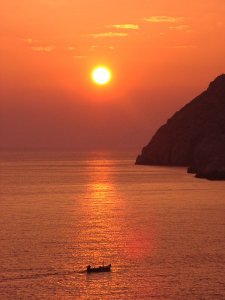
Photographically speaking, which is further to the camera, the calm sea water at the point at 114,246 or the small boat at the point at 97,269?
the small boat at the point at 97,269

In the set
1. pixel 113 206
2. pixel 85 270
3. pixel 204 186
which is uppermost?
pixel 204 186

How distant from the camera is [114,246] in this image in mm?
76875

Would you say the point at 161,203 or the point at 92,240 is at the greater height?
the point at 161,203

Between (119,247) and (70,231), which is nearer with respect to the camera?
(119,247)

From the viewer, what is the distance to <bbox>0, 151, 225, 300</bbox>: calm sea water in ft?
189

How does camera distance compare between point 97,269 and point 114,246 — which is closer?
point 97,269

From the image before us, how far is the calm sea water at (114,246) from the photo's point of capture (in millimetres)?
57656

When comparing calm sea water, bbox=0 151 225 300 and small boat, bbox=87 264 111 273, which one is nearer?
calm sea water, bbox=0 151 225 300

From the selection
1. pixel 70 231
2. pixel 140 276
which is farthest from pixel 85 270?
pixel 70 231

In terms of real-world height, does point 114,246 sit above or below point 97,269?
above

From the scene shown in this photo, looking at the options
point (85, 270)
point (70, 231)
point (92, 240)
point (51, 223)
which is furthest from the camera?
point (51, 223)

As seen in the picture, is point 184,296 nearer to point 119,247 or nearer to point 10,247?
point 119,247

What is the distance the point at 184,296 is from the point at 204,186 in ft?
381

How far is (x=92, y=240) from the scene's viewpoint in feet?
266
